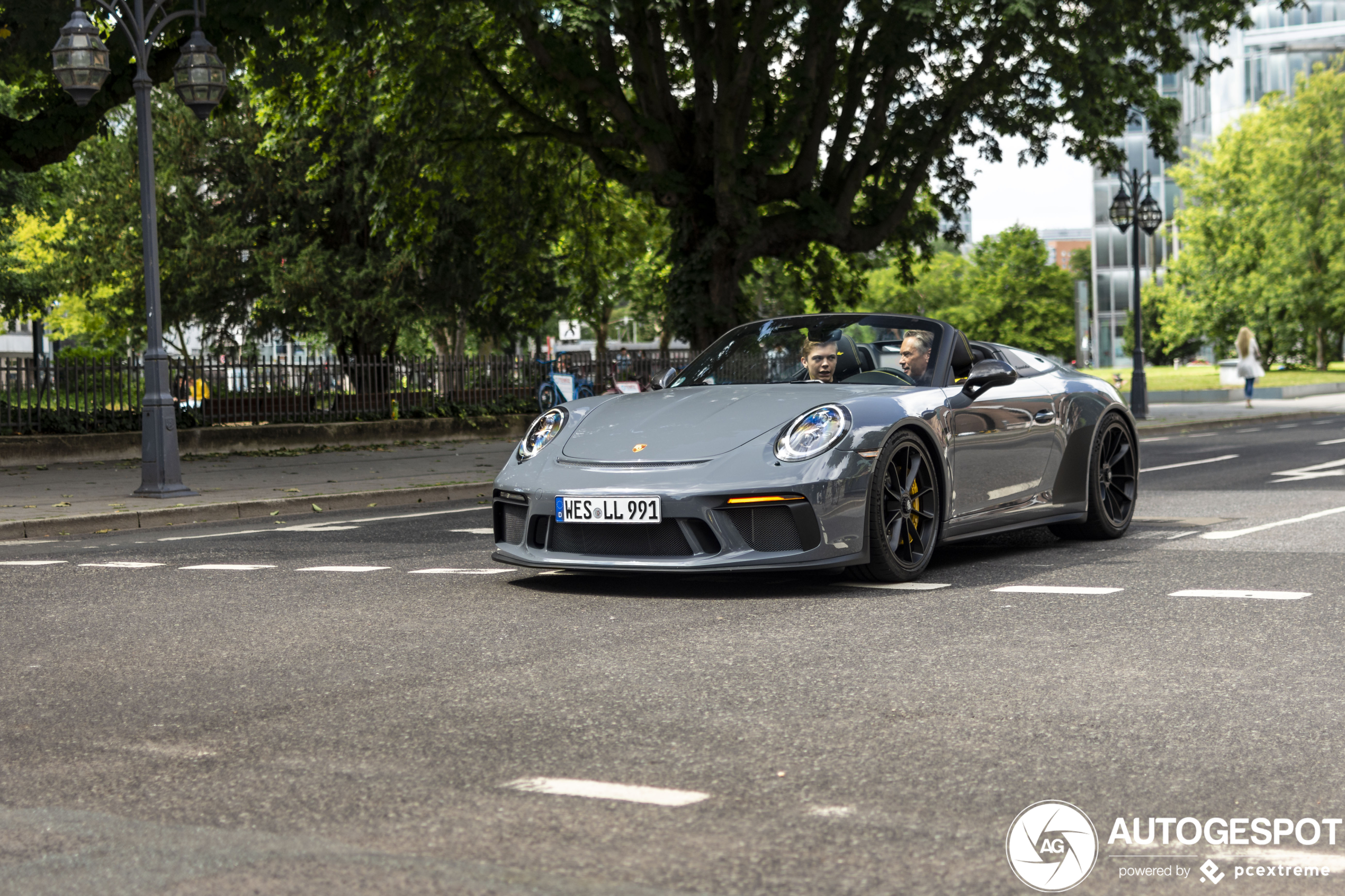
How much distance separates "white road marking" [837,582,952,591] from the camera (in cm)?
725

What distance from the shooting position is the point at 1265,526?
9.85 meters

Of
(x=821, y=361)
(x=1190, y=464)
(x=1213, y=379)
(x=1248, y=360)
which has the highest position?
(x=1248, y=360)

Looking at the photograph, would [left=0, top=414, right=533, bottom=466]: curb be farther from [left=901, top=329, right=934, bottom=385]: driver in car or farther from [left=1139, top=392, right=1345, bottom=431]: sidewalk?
[left=1139, top=392, right=1345, bottom=431]: sidewalk

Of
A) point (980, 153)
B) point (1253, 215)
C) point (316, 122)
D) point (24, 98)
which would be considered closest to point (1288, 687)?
point (24, 98)

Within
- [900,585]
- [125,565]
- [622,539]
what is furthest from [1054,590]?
[125,565]

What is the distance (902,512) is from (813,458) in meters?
0.70

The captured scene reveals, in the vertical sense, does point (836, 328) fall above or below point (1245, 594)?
above

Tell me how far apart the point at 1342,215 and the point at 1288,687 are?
177 feet

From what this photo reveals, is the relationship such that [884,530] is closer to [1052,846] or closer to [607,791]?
[607,791]

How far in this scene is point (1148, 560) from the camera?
27.0 ft

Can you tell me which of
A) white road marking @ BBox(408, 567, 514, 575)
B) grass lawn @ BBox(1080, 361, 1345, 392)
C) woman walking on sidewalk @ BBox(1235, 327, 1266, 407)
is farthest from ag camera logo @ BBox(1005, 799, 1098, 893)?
grass lawn @ BBox(1080, 361, 1345, 392)

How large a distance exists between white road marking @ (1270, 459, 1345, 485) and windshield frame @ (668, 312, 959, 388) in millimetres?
6460

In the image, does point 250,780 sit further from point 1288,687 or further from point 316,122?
point 316,122

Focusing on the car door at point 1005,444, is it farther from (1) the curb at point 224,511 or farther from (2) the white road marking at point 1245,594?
(1) the curb at point 224,511
